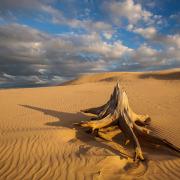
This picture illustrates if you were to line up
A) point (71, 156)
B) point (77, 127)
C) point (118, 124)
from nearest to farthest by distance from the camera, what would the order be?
point (71, 156)
point (118, 124)
point (77, 127)

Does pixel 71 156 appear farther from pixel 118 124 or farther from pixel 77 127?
pixel 77 127

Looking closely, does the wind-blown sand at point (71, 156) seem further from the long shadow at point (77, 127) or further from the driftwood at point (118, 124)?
the driftwood at point (118, 124)

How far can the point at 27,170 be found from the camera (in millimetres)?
5570

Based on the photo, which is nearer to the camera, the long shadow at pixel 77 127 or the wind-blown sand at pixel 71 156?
the wind-blown sand at pixel 71 156

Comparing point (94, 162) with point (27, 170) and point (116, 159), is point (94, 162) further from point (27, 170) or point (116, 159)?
point (27, 170)

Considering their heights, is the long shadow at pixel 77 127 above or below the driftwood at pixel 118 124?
below

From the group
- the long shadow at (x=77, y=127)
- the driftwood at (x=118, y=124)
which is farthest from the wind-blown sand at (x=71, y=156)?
the driftwood at (x=118, y=124)

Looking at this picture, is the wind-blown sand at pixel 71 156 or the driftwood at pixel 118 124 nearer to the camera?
the wind-blown sand at pixel 71 156

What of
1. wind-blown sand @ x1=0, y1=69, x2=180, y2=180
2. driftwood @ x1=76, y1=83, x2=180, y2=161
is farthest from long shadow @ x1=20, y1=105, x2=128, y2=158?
driftwood @ x1=76, y1=83, x2=180, y2=161

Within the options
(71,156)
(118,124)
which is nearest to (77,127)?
(118,124)

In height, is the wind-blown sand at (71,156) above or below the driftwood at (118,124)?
below

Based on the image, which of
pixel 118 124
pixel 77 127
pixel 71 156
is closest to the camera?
pixel 71 156

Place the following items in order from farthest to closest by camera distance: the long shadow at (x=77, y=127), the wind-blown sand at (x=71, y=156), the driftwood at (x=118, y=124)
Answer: the driftwood at (x=118, y=124)
the long shadow at (x=77, y=127)
the wind-blown sand at (x=71, y=156)

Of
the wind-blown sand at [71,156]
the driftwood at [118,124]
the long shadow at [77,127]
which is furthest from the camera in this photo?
the driftwood at [118,124]
